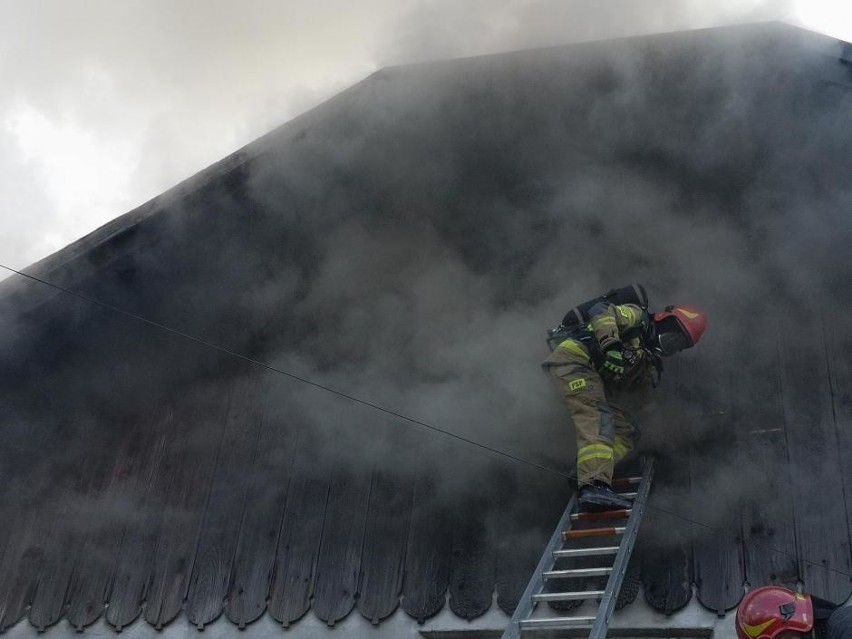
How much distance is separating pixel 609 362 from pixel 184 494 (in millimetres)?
2501

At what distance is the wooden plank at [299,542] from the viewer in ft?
16.9

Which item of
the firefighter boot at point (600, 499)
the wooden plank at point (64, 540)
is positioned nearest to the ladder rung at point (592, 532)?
the firefighter boot at point (600, 499)

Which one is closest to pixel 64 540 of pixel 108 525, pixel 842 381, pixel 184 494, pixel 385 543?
pixel 108 525

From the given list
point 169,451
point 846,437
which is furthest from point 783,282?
point 169,451

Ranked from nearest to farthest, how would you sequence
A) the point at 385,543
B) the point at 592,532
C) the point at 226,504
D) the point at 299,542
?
the point at 592,532 → the point at 385,543 → the point at 299,542 → the point at 226,504

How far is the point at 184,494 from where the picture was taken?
5.80 metres

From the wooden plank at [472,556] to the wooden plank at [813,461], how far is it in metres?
1.36

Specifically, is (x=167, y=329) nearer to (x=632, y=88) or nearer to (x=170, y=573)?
(x=170, y=573)

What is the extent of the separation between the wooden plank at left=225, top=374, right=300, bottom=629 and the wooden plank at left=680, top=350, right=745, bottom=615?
209 centimetres

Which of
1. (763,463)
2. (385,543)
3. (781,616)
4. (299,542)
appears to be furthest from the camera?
(299,542)

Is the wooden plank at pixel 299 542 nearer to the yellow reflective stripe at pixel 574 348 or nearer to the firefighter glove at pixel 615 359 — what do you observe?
the yellow reflective stripe at pixel 574 348

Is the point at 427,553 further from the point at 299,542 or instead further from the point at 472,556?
the point at 299,542

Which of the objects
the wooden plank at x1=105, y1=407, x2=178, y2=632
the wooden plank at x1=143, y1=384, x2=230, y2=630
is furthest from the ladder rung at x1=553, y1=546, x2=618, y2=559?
the wooden plank at x1=105, y1=407, x2=178, y2=632

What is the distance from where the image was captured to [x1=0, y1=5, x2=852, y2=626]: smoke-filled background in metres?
4.97
